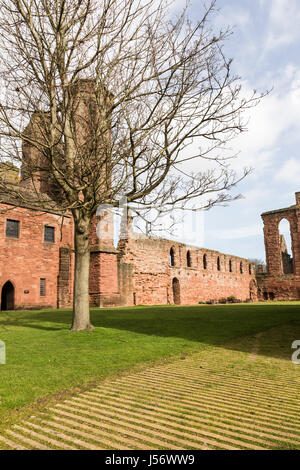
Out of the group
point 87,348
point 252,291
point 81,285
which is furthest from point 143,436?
point 252,291

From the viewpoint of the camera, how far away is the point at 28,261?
21953 mm

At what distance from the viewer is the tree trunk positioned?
9516 millimetres

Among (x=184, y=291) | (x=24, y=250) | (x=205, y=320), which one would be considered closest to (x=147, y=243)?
(x=184, y=291)

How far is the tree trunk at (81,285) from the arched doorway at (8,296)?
12959 mm

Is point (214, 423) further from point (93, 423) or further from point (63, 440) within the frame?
point (63, 440)

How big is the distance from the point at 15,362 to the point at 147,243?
22.4 m

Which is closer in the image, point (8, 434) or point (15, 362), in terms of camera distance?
point (8, 434)

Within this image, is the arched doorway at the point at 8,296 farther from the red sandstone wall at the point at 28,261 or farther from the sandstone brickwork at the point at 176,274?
the sandstone brickwork at the point at 176,274

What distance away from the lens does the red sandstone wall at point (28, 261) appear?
822 inches

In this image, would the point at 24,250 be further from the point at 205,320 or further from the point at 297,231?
the point at 297,231

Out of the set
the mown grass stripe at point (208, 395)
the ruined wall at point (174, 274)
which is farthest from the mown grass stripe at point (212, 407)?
the ruined wall at point (174, 274)

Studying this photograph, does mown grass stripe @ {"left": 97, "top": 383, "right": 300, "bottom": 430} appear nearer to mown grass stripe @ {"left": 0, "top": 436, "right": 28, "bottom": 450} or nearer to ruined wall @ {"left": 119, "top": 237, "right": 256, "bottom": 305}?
mown grass stripe @ {"left": 0, "top": 436, "right": 28, "bottom": 450}

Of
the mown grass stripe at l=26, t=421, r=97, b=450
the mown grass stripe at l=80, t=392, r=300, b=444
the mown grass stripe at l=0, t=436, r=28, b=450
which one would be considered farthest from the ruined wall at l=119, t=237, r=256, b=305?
the mown grass stripe at l=0, t=436, r=28, b=450
